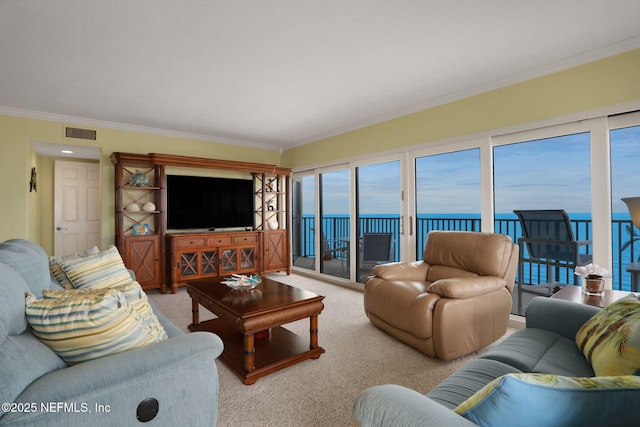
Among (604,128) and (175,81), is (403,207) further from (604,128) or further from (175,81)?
(175,81)

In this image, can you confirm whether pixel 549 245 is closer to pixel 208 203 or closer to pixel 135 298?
pixel 135 298

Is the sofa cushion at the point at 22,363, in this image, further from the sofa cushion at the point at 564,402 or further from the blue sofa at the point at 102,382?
the sofa cushion at the point at 564,402

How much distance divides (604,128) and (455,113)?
4.25 ft

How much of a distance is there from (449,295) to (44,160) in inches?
250

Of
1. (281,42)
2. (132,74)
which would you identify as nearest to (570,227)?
(281,42)

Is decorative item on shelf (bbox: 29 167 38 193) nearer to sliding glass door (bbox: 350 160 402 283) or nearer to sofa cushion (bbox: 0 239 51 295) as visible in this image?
sofa cushion (bbox: 0 239 51 295)

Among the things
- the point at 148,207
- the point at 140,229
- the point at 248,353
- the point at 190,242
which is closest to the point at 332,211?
the point at 190,242

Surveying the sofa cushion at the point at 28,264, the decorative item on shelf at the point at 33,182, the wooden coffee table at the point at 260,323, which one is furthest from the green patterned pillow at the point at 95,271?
the decorative item on shelf at the point at 33,182

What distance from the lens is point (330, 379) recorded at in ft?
6.95

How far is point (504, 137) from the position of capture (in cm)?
316

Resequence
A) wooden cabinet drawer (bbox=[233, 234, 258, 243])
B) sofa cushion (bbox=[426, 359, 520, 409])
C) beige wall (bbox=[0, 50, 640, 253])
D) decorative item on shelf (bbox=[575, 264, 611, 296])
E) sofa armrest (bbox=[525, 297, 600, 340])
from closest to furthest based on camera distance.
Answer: sofa cushion (bbox=[426, 359, 520, 409]), sofa armrest (bbox=[525, 297, 600, 340]), decorative item on shelf (bbox=[575, 264, 611, 296]), beige wall (bbox=[0, 50, 640, 253]), wooden cabinet drawer (bbox=[233, 234, 258, 243])

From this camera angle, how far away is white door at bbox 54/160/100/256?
16.8 ft

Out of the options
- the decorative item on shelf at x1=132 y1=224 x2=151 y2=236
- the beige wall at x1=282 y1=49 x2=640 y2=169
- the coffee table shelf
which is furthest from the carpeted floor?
the beige wall at x1=282 y1=49 x2=640 y2=169

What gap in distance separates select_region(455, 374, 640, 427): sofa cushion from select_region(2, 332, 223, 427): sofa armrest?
3.59ft
